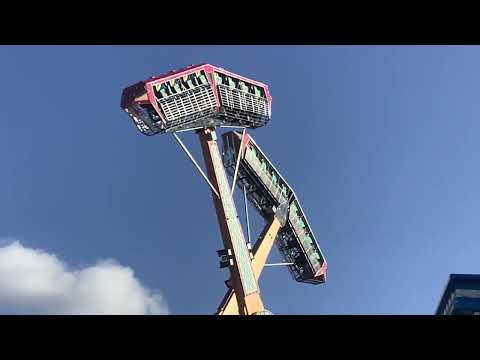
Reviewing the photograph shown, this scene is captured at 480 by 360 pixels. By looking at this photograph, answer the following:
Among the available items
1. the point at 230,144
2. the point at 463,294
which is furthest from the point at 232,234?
the point at 463,294

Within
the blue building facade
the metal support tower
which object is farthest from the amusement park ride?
the blue building facade

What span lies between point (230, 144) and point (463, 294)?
29529 millimetres

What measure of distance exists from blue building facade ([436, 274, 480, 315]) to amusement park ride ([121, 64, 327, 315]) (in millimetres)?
17689

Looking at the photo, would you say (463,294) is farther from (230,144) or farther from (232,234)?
(230,144)

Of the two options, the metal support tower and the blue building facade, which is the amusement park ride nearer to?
the metal support tower

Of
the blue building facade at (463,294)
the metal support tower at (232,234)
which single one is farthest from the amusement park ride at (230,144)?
the blue building facade at (463,294)

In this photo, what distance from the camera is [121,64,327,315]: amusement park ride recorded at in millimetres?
45031

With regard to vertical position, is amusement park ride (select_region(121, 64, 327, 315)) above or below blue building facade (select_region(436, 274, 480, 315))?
above
